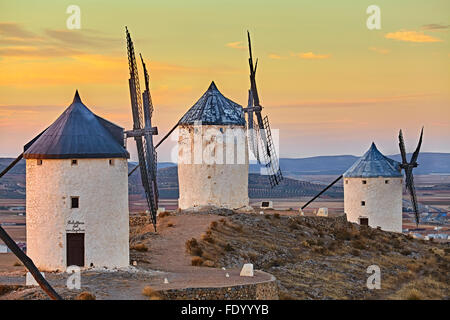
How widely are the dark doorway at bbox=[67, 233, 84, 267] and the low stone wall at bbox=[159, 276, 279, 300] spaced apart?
15.3 ft

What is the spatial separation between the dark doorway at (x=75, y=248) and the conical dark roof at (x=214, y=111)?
599 inches

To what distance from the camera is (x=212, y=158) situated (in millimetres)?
43312

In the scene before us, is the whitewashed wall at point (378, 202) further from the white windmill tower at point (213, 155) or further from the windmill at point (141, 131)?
the windmill at point (141, 131)

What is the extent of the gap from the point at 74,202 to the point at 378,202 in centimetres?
2473

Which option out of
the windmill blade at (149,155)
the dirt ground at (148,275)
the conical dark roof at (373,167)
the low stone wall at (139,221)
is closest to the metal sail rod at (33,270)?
the dirt ground at (148,275)

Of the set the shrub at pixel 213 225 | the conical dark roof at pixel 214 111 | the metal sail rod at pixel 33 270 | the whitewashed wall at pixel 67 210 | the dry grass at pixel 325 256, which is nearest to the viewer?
the metal sail rod at pixel 33 270

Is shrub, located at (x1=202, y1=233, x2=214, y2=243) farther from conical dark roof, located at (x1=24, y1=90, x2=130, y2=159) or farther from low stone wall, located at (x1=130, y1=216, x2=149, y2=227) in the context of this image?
conical dark roof, located at (x1=24, y1=90, x2=130, y2=159)

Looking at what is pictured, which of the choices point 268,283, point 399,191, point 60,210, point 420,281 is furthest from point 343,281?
point 399,191

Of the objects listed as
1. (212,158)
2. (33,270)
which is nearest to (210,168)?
(212,158)

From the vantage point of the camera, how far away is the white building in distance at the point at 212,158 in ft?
142

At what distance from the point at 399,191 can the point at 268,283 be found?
25006mm

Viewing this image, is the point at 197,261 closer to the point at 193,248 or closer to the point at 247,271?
the point at 193,248

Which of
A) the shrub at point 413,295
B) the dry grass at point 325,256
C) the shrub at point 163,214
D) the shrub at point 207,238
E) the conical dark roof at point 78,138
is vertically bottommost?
the shrub at point 413,295
